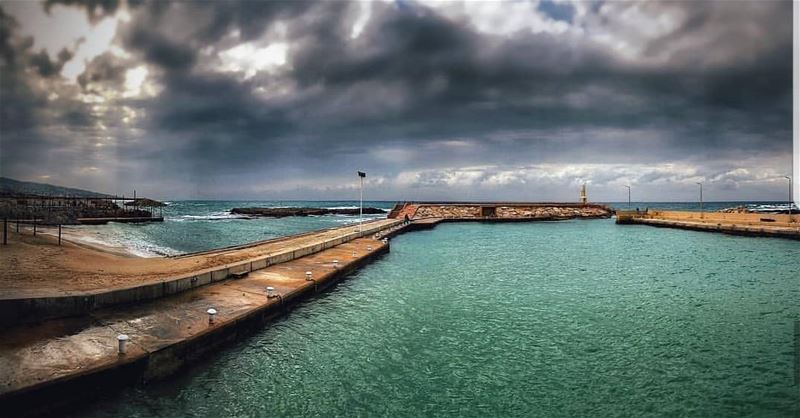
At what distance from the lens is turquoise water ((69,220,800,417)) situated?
6.69 metres

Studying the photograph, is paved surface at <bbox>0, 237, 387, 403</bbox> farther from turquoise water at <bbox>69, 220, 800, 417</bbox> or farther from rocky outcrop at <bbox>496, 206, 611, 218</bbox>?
rocky outcrop at <bbox>496, 206, 611, 218</bbox>

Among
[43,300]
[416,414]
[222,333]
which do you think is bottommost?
[416,414]

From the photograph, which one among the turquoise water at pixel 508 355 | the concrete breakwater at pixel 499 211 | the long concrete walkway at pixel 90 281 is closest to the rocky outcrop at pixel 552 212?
the concrete breakwater at pixel 499 211

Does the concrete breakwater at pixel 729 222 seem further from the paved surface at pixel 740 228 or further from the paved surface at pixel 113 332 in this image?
the paved surface at pixel 113 332

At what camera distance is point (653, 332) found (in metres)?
10.4

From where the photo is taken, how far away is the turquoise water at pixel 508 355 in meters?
6.69

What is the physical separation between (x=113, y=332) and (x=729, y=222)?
53.8m

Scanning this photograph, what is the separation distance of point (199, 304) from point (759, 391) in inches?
465

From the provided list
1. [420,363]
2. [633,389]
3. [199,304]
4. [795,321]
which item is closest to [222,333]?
[199,304]

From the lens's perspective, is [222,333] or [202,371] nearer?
[202,371]

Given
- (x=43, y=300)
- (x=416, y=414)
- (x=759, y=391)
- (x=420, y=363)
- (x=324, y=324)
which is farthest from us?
(x=324, y=324)

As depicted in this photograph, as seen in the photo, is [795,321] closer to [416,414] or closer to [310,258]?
[416,414]

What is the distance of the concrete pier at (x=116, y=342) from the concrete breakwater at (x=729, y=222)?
4360 centimetres

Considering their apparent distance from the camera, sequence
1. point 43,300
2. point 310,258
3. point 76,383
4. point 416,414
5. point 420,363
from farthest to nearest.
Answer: point 310,258 < point 420,363 < point 43,300 < point 416,414 < point 76,383
